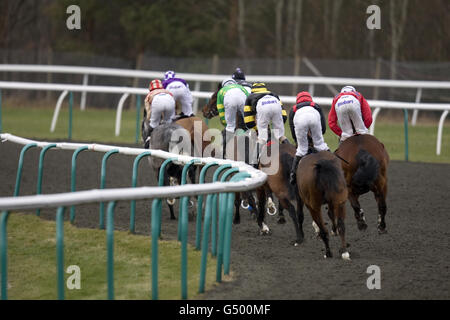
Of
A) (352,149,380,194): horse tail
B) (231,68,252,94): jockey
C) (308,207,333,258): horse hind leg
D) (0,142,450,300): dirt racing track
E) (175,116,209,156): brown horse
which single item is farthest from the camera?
(175,116,209,156): brown horse

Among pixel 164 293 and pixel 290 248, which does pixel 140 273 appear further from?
pixel 290 248

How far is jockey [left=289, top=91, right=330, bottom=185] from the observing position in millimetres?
7961

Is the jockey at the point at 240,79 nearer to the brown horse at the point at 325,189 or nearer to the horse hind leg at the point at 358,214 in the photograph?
the horse hind leg at the point at 358,214

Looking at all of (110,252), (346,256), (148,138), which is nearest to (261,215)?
(346,256)

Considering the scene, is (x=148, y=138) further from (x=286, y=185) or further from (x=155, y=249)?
(x=155, y=249)

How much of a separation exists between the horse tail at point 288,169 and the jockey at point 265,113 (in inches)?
13.0

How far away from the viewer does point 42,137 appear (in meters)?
15.7

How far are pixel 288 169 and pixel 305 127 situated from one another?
655 mm

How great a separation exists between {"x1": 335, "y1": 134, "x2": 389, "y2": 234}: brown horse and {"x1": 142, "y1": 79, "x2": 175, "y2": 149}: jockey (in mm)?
2693

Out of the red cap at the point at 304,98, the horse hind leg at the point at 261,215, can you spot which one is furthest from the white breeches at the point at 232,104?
the red cap at the point at 304,98

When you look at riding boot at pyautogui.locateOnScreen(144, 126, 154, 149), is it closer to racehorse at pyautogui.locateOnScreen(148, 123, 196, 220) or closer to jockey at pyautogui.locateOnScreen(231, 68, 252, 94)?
racehorse at pyautogui.locateOnScreen(148, 123, 196, 220)

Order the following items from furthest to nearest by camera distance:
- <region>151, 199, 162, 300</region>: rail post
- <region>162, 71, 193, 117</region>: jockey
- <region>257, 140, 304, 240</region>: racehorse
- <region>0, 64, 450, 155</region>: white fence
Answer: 1. <region>0, 64, 450, 155</region>: white fence
2. <region>162, 71, 193, 117</region>: jockey
3. <region>257, 140, 304, 240</region>: racehorse
4. <region>151, 199, 162, 300</region>: rail post

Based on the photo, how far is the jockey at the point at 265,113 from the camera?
8852mm

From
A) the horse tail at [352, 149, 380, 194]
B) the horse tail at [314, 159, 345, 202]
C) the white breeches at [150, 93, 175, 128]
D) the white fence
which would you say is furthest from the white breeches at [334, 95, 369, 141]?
Answer: the white fence
